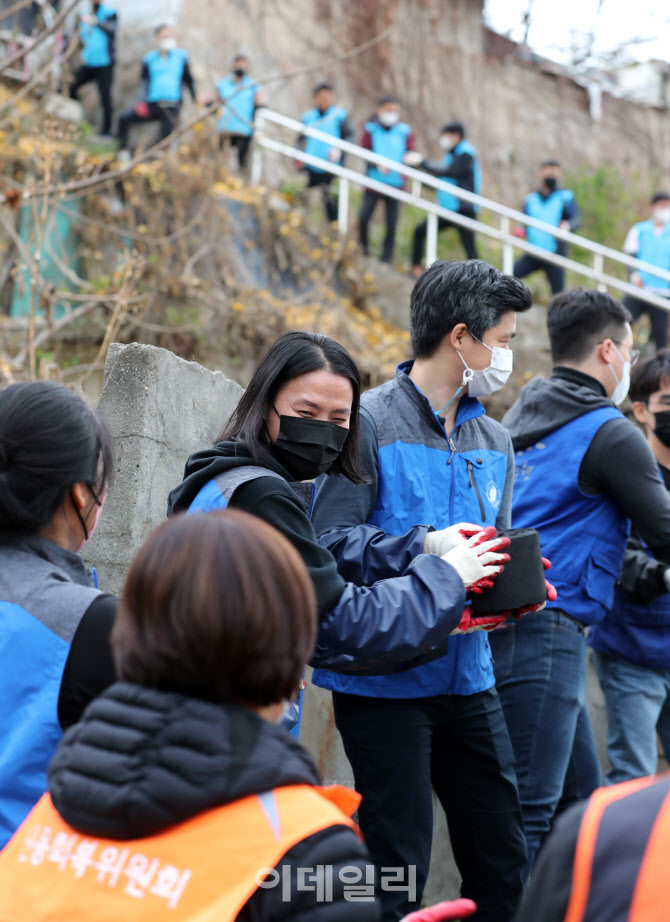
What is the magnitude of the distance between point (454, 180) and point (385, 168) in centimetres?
75

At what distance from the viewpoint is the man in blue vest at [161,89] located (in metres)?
11.0

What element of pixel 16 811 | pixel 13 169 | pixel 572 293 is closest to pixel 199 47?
pixel 13 169

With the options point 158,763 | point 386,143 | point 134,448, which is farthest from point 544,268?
point 158,763

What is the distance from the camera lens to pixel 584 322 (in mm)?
3658

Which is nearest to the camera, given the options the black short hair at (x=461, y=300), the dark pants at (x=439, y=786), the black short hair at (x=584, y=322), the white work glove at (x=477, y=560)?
the white work glove at (x=477, y=560)

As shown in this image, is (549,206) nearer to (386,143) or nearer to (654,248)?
(654,248)

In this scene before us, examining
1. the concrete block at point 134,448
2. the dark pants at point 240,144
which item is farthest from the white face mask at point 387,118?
the concrete block at point 134,448

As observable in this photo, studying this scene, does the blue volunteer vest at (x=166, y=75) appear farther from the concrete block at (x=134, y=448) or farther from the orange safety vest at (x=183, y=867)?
the orange safety vest at (x=183, y=867)

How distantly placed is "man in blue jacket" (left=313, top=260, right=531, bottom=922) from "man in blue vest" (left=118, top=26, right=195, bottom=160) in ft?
28.3

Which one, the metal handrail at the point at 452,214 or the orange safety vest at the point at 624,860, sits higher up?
the metal handrail at the point at 452,214

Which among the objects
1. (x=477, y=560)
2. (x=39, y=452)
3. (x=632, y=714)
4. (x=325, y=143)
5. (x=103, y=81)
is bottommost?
(x=632, y=714)

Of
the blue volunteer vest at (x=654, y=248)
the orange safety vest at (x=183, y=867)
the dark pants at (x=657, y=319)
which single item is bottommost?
the orange safety vest at (x=183, y=867)

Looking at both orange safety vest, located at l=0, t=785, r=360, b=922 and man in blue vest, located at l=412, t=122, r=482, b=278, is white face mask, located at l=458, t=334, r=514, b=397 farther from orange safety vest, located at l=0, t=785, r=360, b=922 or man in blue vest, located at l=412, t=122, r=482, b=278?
man in blue vest, located at l=412, t=122, r=482, b=278

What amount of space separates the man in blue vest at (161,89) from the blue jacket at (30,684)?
9747 millimetres
